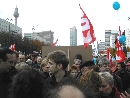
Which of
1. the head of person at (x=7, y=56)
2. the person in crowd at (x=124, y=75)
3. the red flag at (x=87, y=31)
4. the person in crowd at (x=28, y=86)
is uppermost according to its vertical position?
the red flag at (x=87, y=31)

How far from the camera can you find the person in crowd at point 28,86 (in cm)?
193

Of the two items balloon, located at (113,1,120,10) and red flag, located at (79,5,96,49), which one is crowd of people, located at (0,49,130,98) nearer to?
red flag, located at (79,5,96,49)

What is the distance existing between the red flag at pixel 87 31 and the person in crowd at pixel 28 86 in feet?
15.3

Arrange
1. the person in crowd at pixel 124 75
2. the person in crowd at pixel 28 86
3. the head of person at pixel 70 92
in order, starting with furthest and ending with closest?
the person in crowd at pixel 124 75
the person in crowd at pixel 28 86
the head of person at pixel 70 92

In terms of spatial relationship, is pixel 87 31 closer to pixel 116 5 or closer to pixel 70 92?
pixel 116 5

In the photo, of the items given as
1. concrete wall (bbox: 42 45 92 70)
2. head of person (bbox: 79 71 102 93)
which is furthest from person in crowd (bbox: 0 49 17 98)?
concrete wall (bbox: 42 45 92 70)

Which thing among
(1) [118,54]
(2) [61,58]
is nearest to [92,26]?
(1) [118,54]

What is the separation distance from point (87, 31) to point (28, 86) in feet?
16.7

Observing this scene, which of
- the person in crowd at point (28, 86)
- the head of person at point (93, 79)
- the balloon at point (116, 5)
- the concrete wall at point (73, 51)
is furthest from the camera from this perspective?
the balloon at point (116, 5)

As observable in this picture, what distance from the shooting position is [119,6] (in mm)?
9109

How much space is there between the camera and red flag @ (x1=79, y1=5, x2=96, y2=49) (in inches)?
264

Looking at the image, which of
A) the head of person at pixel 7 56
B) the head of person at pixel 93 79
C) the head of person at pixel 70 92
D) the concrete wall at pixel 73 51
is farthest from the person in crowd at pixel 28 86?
the concrete wall at pixel 73 51

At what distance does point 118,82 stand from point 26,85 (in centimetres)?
270

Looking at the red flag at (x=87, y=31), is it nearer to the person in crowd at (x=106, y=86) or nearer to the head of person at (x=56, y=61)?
the head of person at (x=56, y=61)
